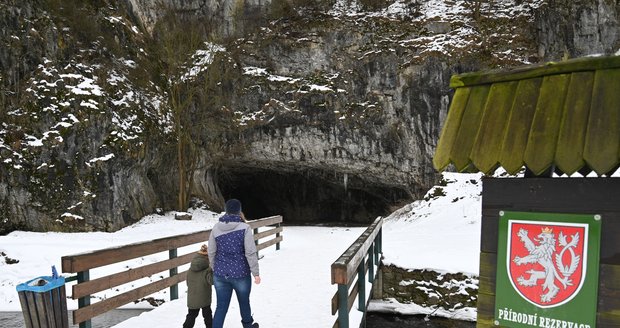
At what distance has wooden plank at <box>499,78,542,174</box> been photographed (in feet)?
8.04

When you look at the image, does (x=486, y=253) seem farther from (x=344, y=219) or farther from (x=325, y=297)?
(x=344, y=219)

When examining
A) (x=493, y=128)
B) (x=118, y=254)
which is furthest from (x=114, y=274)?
(x=493, y=128)

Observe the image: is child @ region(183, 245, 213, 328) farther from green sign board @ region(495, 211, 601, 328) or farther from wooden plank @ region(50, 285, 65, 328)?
green sign board @ region(495, 211, 601, 328)

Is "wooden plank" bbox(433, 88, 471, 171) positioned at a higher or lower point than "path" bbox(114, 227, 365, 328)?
higher

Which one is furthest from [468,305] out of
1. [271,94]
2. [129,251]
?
[271,94]

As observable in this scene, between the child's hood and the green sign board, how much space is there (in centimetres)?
345

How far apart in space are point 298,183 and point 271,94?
7.83m

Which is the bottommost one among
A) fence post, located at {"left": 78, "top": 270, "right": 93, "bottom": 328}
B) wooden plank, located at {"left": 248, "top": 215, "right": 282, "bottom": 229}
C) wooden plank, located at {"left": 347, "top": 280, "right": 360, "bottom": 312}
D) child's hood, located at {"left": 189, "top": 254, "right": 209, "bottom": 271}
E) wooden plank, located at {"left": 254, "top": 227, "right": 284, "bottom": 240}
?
wooden plank, located at {"left": 254, "top": 227, "right": 284, "bottom": 240}

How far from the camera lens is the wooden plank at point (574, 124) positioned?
2268mm

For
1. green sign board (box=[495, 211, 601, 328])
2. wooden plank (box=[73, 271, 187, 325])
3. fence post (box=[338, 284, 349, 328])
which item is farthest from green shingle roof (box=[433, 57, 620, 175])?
wooden plank (box=[73, 271, 187, 325])

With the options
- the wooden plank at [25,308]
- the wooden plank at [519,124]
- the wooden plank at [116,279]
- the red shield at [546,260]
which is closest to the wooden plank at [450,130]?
the wooden plank at [519,124]

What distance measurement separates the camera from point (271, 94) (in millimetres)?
19391

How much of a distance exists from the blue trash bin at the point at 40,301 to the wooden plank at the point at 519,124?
4.12m

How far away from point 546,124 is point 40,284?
14.7 ft
